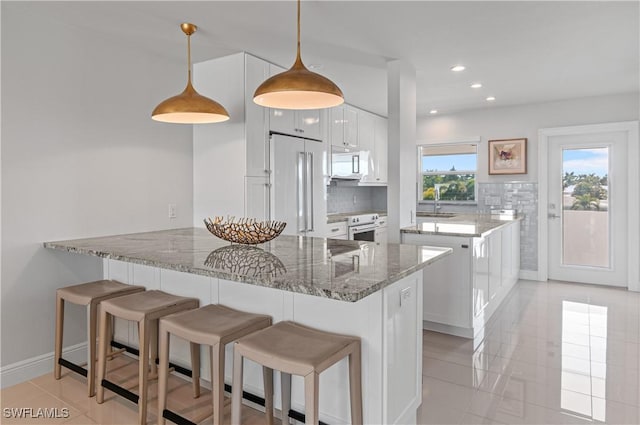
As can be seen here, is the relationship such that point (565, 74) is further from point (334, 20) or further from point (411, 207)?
point (334, 20)

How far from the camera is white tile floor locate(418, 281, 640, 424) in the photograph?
2.29 metres

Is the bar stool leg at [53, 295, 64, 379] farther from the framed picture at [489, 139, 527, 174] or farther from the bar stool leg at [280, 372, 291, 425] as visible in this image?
the framed picture at [489, 139, 527, 174]

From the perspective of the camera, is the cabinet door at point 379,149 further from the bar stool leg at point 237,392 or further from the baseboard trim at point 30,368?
the bar stool leg at point 237,392

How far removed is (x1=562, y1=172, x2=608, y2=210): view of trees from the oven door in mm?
2724

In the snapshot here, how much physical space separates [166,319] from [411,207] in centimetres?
274

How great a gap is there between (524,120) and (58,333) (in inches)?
233

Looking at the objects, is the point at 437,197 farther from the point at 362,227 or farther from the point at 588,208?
the point at 588,208

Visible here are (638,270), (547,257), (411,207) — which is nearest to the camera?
(411,207)

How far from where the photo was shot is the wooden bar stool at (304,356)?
1505mm

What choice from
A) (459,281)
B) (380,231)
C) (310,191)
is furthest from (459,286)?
(380,231)

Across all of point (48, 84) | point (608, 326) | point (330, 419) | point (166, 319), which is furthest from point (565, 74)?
point (48, 84)

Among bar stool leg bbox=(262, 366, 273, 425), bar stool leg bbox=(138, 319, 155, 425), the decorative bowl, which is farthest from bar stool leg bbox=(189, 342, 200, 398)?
the decorative bowl

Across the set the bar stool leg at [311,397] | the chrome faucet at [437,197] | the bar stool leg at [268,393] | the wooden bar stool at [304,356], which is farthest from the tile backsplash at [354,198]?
the bar stool leg at [311,397]

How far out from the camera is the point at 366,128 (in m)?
5.74
